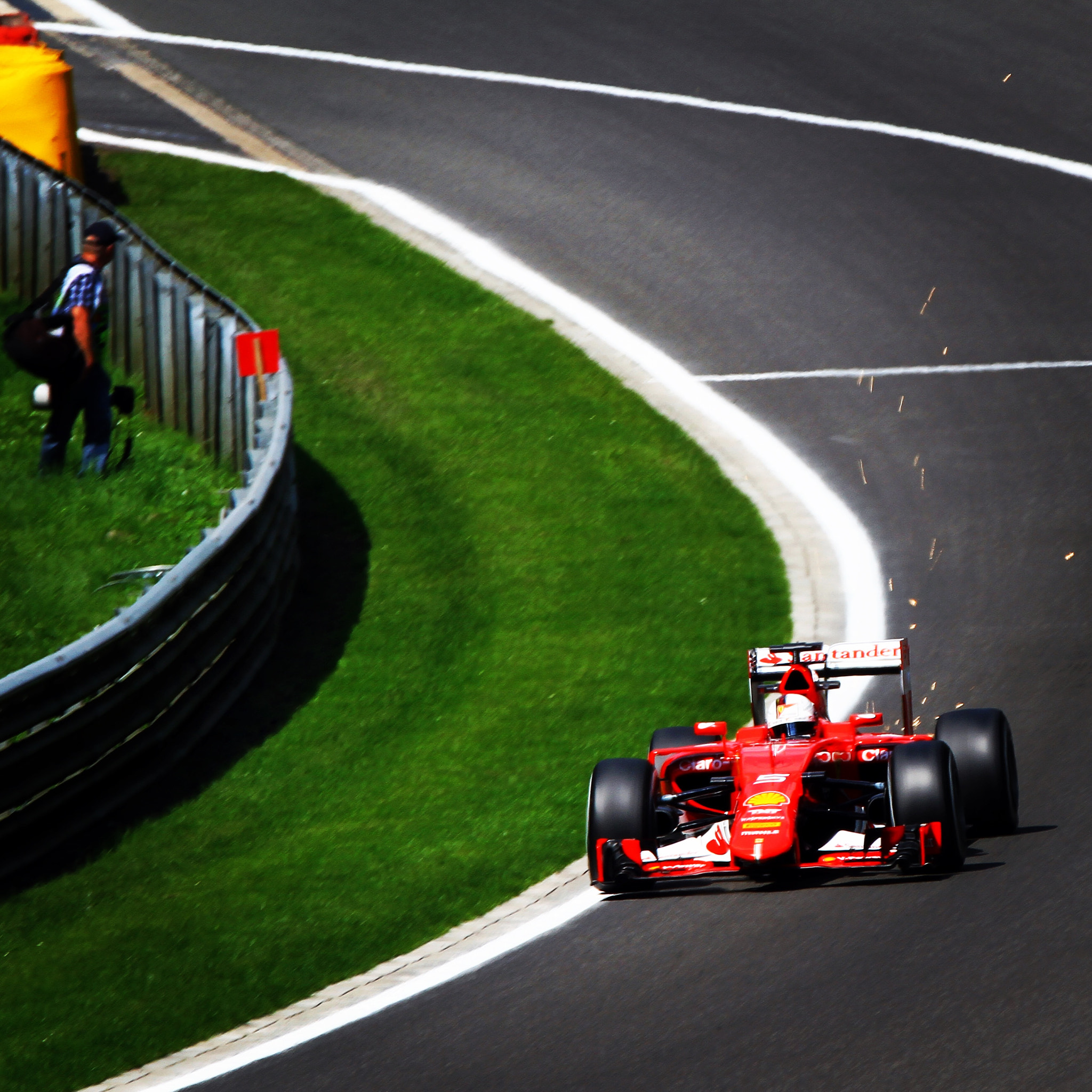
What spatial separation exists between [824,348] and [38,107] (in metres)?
8.00

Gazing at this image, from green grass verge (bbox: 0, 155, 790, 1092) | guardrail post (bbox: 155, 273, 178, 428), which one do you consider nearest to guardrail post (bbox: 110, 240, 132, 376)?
guardrail post (bbox: 155, 273, 178, 428)

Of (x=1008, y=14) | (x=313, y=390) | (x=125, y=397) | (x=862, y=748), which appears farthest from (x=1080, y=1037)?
(x=1008, y=14)

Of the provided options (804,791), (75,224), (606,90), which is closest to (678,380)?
(75,224)

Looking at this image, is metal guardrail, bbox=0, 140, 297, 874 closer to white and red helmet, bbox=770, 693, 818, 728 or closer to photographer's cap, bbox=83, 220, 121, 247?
photographer's cap, bbox=83, 220, 121, 247


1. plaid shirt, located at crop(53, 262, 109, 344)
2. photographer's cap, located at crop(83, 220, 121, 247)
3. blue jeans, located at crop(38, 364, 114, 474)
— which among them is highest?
photographer's cap, located at crop(83, 220, 121, 247)

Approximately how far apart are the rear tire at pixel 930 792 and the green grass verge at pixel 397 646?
2144mm

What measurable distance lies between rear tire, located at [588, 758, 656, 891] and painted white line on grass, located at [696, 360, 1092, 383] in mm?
8004

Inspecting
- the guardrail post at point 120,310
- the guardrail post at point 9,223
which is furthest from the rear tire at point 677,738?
the guardrail post at point 9,223

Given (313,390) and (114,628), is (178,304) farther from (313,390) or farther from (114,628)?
(114,628)

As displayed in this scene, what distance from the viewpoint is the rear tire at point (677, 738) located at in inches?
401

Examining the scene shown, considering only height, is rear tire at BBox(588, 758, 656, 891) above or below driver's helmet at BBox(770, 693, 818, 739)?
below

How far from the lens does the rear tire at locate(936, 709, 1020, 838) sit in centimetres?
936

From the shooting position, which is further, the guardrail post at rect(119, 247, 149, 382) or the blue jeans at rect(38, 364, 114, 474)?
the guardrail post at rect(119, 247, 149, 382)

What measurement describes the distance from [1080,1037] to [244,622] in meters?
6.85
